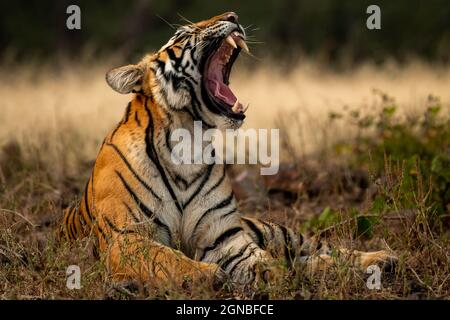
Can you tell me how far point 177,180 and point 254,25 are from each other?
16.5 meters

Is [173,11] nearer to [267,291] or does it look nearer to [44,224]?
[44,224]

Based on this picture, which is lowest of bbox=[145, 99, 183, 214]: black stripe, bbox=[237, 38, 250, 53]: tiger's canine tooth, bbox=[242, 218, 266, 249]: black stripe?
bbox=[242, 218, 266, 249]: black stripe

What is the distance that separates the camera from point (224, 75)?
527 cm

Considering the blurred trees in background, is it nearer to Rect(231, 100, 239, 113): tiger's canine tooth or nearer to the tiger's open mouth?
the tiger's open mouth

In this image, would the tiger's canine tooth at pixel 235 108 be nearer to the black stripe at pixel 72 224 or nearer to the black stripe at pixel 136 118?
the black stripe at pixel 136 118

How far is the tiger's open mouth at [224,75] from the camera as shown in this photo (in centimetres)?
500

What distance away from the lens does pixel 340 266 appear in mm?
4332

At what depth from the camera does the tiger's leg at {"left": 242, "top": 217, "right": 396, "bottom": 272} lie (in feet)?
14.9

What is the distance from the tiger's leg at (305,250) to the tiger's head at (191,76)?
65 cm

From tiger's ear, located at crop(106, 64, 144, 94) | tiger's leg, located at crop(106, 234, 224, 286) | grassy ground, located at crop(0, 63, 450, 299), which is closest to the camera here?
tiger's leg, located at crop(106, 234, 224, 286)

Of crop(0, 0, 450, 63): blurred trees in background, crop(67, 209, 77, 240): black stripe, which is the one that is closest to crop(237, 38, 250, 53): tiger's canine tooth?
crop(67, 209, 77, 240): black stripe

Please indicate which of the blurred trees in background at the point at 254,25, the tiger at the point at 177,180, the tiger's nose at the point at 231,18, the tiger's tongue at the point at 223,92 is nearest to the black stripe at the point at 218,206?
the tiger at the point at 177,180

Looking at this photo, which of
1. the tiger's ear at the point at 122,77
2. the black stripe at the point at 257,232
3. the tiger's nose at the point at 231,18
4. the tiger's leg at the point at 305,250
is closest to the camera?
the tiger's leg at the point at 305,250
